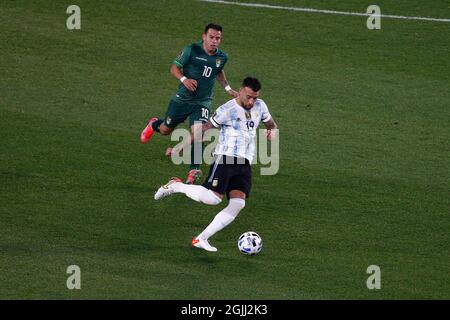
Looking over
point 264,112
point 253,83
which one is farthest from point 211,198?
point 253,83

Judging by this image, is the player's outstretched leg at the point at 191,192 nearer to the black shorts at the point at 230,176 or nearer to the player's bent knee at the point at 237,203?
the black shorts at the point at 230,176

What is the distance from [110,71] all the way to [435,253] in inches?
357

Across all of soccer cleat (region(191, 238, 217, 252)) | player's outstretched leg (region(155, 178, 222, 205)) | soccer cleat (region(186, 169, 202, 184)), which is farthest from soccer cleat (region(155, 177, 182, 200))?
soccer cleat (region(191, 238, 217, 252))

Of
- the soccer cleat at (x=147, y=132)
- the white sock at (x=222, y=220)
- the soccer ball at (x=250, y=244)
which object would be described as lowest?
the soccer ball at (x=250, y=244)

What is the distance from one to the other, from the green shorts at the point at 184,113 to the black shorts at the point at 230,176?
2604mm

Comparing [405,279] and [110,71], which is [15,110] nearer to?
[110,71]

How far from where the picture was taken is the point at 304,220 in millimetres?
13719

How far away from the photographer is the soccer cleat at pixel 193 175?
14.9 metres

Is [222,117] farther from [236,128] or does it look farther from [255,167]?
[255,167]

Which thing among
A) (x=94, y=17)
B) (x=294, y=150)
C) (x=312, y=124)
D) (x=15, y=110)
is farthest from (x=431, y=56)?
(x=15, y=110)

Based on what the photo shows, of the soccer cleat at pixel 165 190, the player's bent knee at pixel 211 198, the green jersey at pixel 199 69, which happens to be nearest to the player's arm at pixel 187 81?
the green jersey at pixel 199 69

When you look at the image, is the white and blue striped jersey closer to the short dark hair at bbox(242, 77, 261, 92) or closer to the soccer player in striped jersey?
the soccer player in striped jersey

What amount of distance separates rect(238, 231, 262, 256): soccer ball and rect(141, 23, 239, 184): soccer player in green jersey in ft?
8.41

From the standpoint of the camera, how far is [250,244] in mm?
12406
